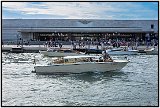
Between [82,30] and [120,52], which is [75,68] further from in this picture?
[82,30]

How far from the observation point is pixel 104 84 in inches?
559

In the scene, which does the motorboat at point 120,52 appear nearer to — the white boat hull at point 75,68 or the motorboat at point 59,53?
the motorboat at point 59,53

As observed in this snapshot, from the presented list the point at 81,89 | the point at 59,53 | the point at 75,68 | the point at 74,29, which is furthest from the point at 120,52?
the point at 74,29

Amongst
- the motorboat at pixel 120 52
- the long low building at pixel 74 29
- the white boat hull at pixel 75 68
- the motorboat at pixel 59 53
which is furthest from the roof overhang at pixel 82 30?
the white boat hull at pixel 75 68

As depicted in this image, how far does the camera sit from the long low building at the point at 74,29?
47.9 m

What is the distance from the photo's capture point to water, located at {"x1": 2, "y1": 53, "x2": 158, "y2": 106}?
426 inches

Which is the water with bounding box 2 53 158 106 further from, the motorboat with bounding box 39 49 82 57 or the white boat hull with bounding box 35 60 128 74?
the motorboat with bounding box 39 49 82 57

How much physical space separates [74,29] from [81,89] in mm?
35407

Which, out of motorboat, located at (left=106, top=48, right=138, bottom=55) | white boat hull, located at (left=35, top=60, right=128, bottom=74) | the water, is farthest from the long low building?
white boat hull, located at (left=35, top=60, right=128, bottom=74)

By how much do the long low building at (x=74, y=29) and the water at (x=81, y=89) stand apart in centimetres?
3009

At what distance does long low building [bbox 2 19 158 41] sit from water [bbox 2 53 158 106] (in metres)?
30.1

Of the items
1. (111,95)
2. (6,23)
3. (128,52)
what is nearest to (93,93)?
(111,95)

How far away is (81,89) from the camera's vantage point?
43.0ft

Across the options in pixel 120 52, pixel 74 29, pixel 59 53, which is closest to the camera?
pixel 59 53
